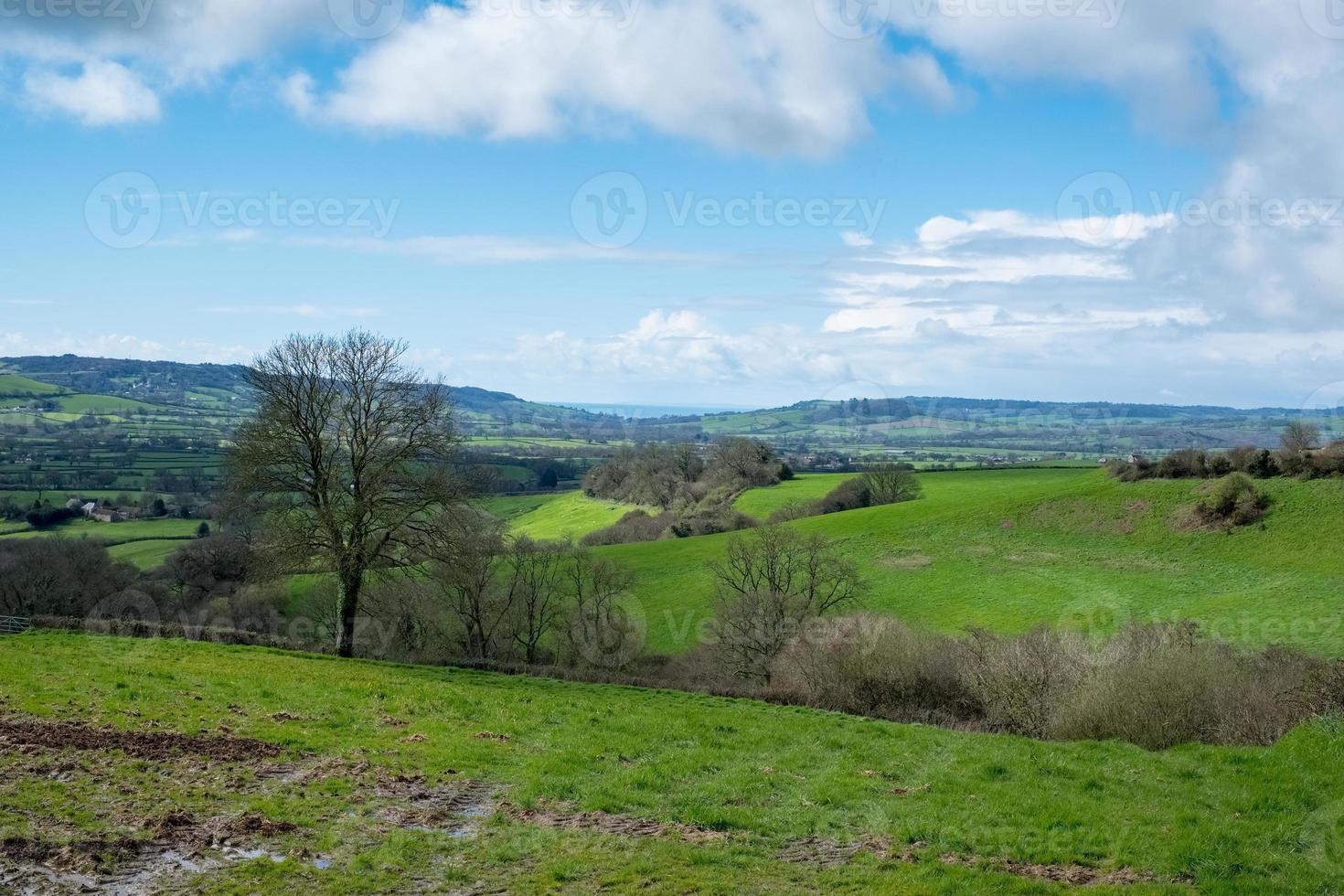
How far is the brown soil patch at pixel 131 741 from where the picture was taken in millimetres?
Result: 13891

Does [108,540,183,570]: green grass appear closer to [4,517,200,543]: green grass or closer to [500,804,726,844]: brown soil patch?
[4,517,200,543]: green grass

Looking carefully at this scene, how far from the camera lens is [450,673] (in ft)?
93.9

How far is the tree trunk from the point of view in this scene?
32969 mm

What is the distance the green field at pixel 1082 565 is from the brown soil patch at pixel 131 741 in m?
35.5

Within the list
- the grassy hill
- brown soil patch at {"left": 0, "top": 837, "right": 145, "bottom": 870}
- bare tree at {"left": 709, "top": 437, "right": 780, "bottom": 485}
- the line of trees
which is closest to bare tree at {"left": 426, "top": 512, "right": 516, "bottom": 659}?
the grassy hill

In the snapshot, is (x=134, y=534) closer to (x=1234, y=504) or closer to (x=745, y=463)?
(x=745, y=463)

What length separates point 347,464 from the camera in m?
33.2

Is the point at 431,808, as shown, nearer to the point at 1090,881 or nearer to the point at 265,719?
the point at 265,719

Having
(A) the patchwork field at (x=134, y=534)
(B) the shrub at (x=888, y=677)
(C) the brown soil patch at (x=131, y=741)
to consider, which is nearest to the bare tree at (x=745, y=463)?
(A) the patchwork field at (x=134, y=534)

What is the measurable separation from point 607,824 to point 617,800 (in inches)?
36.5

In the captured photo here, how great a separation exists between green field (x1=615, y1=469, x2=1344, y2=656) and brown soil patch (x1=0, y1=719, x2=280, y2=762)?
3547 cm

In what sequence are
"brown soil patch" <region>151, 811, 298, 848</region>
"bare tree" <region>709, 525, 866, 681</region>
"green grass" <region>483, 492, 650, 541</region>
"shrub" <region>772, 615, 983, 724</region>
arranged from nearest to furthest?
"brown soil patch" <region>151, 811, 298, 848</region> → "shrub" <region>772, 615, 983, 724</region> → "bare tree" <region>709, 525, 866, 681</region> → "green grass" <region>483, 492, 650, 541</region>

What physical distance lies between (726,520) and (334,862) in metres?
72.7

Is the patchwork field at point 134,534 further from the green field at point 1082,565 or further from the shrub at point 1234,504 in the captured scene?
the shrub at point 1234,504
